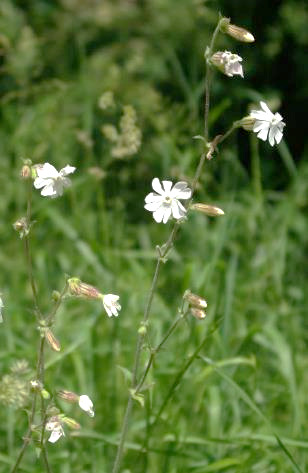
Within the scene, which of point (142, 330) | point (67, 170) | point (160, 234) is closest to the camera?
point (67, 170)

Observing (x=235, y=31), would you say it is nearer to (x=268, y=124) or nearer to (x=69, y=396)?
(x=268, y=124)

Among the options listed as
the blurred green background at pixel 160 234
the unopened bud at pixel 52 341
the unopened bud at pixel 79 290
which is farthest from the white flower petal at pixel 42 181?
the blurred green background at pixel 160 234

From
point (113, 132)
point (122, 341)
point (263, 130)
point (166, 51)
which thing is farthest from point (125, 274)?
point (263, 130)

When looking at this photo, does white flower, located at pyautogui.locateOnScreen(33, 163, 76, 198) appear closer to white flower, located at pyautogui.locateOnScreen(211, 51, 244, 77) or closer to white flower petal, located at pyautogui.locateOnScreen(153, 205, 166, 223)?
white flower petal, located at pyautogui.locateOnScreen(153, 205, 166, 223)

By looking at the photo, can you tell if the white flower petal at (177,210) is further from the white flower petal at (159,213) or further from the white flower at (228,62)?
the white flower at (228,62)

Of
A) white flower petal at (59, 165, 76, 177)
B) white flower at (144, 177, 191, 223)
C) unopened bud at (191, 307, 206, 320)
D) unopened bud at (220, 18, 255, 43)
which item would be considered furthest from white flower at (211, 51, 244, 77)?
unopened bud at (191, 307, 206, 320)

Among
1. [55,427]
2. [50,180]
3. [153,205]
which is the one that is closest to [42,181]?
[50,180]
